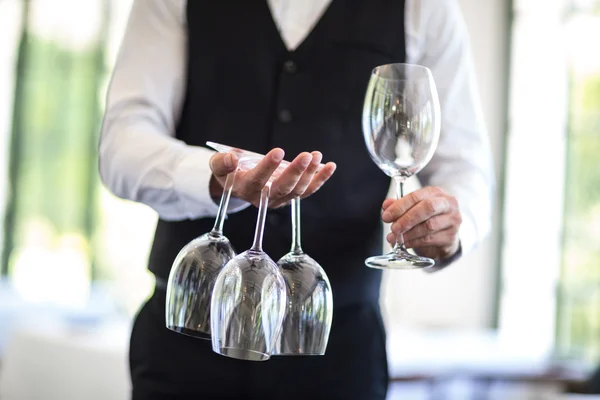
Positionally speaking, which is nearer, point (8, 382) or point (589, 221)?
point (8, 382)

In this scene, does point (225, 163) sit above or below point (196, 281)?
above

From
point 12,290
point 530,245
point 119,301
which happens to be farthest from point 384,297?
point 12,290

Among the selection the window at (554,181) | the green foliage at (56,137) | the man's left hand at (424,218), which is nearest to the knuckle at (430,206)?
the man's left hand at (424,218)

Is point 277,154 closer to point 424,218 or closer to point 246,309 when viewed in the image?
point 246,309

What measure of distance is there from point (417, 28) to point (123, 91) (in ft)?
1.78

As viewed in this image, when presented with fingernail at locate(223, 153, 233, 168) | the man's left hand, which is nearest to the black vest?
the man's left hand

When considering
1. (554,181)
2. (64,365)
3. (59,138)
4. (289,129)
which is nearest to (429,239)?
(289,129)

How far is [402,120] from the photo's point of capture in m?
1.06

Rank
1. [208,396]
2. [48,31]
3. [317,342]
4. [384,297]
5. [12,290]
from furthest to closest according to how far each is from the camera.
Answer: [48,31] < [384,297] < [12,290] < [208,396] < [317,342]

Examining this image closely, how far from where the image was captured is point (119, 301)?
5301 millimetres

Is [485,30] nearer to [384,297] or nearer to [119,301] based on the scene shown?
[384,297]

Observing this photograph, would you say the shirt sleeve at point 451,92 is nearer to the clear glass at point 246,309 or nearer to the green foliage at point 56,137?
the clear glass at point 246,309

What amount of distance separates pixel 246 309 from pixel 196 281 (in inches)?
3.7

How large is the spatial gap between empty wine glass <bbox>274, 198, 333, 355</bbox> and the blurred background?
2334 millimetres
